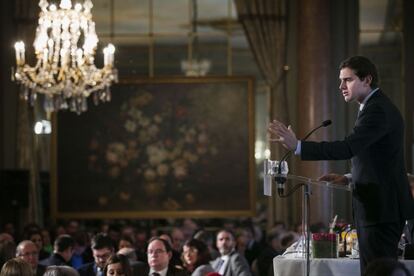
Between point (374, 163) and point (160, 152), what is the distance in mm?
14455

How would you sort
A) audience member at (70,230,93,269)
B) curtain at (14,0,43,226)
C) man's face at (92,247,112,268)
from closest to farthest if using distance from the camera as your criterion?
man's face at (92,247,112,268) < audience member at (70,230,93,269) < curtain at (14,0,43,226)

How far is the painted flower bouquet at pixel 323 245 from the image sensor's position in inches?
227

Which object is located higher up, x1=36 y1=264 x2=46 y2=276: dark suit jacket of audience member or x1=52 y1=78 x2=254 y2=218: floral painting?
x1=52 y1=78 x2=254 y2=218: floral painting

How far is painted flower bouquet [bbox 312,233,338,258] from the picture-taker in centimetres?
578

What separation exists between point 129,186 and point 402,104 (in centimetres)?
510

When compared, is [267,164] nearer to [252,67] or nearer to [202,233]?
[202,233]

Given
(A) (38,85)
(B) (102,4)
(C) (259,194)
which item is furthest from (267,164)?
(C) (259,194)

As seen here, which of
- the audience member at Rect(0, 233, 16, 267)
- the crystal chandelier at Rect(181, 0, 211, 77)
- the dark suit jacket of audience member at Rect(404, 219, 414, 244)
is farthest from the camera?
the crystal chandelier at Rect(181, 0, 211, 77)

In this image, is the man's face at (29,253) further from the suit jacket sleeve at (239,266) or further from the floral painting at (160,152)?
the floral painting at (160,152)

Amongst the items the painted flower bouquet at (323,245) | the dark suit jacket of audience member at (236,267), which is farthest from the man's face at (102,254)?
the painted flower bouquet at (323,245)

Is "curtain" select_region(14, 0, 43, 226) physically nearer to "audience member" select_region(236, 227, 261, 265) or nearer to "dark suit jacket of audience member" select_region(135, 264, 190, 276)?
"audience member" select_region(236, 227, 261, 265)

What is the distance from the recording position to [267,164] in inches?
201

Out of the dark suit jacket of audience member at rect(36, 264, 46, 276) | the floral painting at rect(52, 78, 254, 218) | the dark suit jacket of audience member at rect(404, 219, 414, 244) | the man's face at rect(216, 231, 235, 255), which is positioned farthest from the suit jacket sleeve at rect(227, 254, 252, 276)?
the floral painting at rect(52, 78, 254, 218)

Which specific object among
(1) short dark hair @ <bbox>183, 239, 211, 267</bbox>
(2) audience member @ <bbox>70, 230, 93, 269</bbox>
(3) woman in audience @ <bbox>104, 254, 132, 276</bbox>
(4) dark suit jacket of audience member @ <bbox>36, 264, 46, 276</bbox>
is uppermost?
(3) woman in audience @ <bbox>104, 254, 132, 276</bbox>
